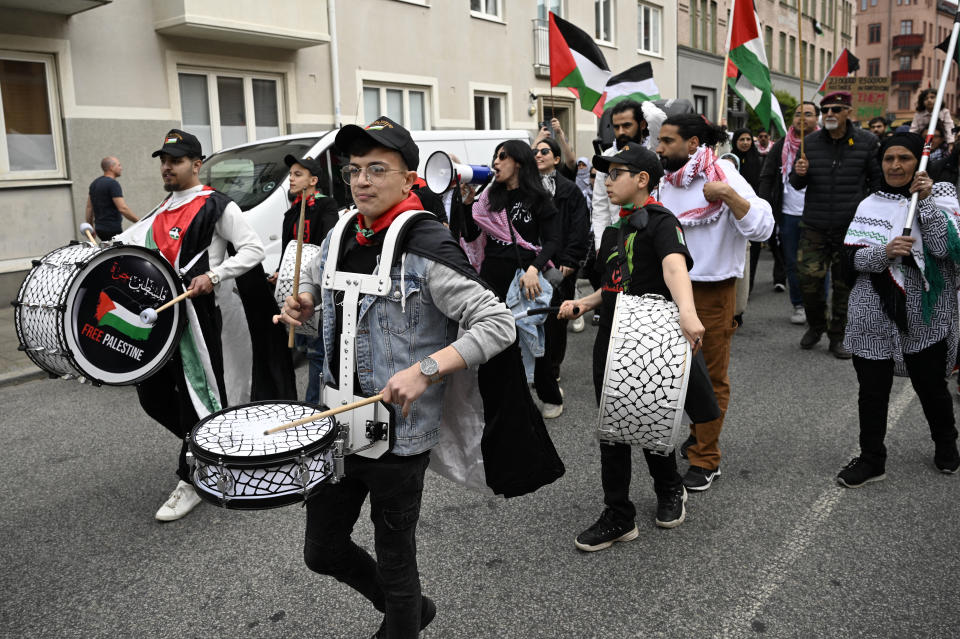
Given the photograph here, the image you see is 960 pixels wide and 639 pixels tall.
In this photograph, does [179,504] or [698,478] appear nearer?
[179,504]

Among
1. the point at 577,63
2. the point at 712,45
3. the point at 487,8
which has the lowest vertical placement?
the point at 577,63

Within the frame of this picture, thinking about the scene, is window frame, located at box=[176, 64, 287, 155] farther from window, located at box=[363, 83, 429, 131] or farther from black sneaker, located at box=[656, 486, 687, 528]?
black sneaker, located at box=[656, 486, 687, 528]

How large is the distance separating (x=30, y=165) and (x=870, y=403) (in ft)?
36.6

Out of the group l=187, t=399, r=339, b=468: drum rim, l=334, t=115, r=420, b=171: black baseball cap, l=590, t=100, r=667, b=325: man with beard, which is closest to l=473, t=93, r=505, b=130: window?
l=590, t=100, r=667, b=325: man with beard

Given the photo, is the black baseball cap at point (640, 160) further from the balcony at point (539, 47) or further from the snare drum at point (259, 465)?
the balcony at point (539, 47)

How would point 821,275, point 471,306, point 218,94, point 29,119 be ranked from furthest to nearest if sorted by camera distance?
1. point 218,94
2. point 29,119
3. point 821,275
4. point 471,306

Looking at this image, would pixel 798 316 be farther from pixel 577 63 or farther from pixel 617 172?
pixel 617 172

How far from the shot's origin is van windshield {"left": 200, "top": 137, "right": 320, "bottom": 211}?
837 cm

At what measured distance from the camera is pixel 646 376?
3061 millimetres

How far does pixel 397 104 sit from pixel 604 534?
575 inches

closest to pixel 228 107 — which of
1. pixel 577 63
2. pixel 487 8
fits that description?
pixel 577 63

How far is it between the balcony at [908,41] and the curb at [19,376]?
299ft

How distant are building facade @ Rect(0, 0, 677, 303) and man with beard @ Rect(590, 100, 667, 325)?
2.35m

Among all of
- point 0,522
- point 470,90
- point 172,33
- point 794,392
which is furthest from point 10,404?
point 470,90
